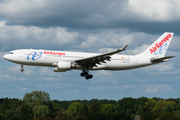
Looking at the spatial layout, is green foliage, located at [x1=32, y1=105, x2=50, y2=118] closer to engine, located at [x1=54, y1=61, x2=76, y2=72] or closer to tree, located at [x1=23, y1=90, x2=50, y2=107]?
tree, located at [x1=23, y1=90, x2=50, y2=107]

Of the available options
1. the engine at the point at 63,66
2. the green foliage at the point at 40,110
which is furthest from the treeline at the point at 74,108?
the engine at the point at 63,66

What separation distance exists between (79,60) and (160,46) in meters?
20.0

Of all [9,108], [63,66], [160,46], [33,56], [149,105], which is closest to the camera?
[63,66]

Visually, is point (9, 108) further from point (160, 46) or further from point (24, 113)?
point (160, 46)

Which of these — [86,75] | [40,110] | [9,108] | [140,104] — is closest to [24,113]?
[40,110]

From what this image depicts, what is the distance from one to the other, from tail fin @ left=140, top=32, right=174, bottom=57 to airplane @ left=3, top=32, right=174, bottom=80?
2.16 metres

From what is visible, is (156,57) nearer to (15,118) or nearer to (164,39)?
(164,39)

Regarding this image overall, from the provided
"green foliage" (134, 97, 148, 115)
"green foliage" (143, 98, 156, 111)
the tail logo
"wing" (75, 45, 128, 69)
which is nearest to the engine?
"wing" (75, 45, 128, 69)

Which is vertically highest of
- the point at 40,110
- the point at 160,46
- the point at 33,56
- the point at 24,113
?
the point at 160,46

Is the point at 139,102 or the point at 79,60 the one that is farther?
the point at 139,102

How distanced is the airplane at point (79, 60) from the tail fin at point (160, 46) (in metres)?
2.16

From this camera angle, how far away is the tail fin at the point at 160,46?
5976 cm

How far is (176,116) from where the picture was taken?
11881 centimetres

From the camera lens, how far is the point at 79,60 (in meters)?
50.9
